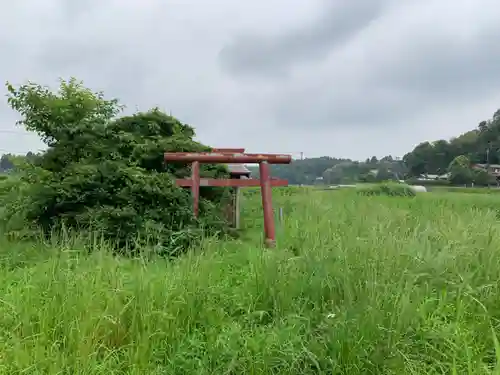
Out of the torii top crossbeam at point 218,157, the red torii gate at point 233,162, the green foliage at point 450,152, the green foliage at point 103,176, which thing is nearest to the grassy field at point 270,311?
the green foliage at point 103,176

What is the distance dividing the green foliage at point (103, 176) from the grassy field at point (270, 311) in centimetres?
128

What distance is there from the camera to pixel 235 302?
3117mm

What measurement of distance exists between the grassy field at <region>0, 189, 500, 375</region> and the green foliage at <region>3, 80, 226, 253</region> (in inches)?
50.5

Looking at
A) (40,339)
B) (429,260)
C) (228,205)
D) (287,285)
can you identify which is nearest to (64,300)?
(40,339)

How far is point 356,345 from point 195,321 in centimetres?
107

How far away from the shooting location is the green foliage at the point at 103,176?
5.16 m

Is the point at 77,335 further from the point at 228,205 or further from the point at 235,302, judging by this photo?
the point at 228,205

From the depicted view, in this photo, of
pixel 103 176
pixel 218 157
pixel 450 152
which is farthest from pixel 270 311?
pixel 450 152

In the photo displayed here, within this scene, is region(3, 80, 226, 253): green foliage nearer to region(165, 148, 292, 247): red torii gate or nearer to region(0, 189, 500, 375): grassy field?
region(165, 148, 292, 247): red torii gate

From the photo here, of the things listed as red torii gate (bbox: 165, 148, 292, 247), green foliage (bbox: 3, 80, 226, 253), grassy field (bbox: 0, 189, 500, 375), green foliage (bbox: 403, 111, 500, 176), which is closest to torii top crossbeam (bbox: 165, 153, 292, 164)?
red torii gate (bbox: 165, 148, 292, 247)

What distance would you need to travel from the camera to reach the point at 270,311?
3008 millimetres

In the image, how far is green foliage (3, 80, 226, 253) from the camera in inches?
203

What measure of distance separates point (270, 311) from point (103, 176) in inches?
135

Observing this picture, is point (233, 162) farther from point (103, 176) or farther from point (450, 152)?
point (450, 152)
